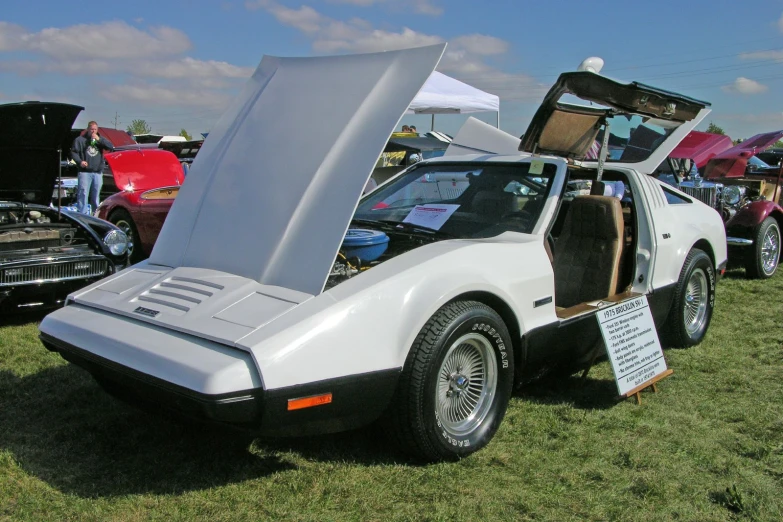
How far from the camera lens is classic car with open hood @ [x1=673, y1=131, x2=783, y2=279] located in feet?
25.5

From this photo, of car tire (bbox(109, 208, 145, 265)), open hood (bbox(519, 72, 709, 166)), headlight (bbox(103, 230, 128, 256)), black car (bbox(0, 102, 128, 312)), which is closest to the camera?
open hood (bbox(519, 72, 709, 166))

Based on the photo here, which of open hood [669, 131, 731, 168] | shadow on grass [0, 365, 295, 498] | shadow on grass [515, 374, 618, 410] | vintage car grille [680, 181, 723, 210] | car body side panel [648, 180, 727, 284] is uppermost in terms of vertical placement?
open hood [669, 131, 731, 168]

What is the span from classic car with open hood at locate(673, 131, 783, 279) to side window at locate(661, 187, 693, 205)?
10.5 ft

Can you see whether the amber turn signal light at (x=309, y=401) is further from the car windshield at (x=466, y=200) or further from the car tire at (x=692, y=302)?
the car tire at (x=692, y=302)

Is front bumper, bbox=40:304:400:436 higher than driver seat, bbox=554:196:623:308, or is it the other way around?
driver seat, bbox=554:196:623:308

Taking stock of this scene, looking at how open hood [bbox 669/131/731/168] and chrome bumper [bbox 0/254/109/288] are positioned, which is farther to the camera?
open hood [bbox 669/131/731/168]

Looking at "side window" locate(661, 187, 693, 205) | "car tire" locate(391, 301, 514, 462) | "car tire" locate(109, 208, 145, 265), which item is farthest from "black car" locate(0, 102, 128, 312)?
"side window" locate(661, 187, 693, 205)

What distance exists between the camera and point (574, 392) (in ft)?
13.1

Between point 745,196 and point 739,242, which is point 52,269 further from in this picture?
point 745,196

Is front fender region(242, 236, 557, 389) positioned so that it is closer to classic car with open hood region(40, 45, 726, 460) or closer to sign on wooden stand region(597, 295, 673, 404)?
classic car with open hood region(40, 45, 726, 460)

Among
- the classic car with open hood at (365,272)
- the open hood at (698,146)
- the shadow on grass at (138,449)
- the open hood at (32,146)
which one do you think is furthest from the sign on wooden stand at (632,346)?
the open hood at (698,146)

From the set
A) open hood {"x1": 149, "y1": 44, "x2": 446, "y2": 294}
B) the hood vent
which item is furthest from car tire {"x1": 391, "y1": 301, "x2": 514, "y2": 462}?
the hood vent

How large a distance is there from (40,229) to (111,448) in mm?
3183

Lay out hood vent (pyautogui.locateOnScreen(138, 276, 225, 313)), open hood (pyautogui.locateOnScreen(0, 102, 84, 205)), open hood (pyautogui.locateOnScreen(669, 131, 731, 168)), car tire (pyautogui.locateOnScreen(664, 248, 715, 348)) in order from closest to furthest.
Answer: hood vent (pyautogui.locateOnScreen(138, 276, 225, 313))
car tire (pyautogui.locateOnScreen(664, 248, 715, 348))
open hood (pyautogui.locateOnScreen(0, 102, 84, 205))
open hood (pyautogui.locateOnScreen(669, 131, 731, 168))
